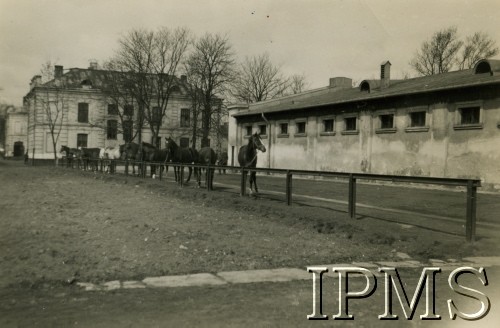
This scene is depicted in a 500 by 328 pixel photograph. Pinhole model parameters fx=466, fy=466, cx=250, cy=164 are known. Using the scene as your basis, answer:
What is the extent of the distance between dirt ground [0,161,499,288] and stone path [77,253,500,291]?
0.21 m

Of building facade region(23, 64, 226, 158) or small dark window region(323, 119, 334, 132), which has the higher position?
building facade region(23, 64, 226, 158)

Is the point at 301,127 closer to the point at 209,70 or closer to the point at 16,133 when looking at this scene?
the point at 209,70

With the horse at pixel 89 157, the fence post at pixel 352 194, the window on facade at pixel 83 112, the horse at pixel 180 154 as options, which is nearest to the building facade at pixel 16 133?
the window on facade at pixel 83 112

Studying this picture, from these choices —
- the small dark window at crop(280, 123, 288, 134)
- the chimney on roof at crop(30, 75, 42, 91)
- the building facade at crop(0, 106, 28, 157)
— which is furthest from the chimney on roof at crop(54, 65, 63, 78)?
the small dark window at crop(280, 123, 288, 134)

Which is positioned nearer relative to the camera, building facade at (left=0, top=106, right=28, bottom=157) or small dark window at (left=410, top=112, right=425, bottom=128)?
small dark window at (left=410, top=112, right=425, bottom=128)

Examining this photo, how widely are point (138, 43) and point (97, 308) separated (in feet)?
129

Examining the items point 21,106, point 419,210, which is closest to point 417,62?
point 419,210

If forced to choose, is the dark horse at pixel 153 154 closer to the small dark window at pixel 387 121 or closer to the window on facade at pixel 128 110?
the small dark window at pixel 387 121

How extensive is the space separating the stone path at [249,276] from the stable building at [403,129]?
41.5 ft

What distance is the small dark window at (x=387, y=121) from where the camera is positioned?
22.0 m

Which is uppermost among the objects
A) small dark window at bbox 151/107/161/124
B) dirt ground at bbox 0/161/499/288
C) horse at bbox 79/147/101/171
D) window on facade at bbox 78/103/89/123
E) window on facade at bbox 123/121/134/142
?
window on facade at bbox 78/103/89/123

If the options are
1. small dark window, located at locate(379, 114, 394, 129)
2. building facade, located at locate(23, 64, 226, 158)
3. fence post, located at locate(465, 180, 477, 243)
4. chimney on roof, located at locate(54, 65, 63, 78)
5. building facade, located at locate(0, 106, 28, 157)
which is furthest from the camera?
building facade, located at locate(0, 106, 28, 157)

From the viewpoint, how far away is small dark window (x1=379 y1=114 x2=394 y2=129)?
22.0m

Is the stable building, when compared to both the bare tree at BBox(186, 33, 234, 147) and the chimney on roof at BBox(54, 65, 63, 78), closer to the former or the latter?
the bare tree at BBox(186, 33, 234, 147)
